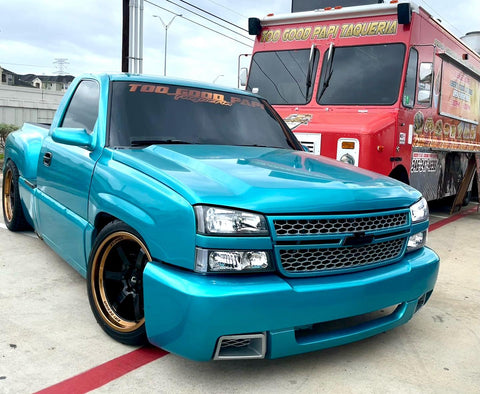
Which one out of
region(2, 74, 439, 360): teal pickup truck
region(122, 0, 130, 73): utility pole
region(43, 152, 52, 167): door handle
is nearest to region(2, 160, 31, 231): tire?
region(43, 152, 52, 167): door handle

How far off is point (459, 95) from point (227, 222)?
25.0 ft

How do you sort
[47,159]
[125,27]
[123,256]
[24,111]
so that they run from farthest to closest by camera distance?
[24,111]
[125,27]
[47,159]
[123,256]

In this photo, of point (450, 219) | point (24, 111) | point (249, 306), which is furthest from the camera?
point (24, 111)

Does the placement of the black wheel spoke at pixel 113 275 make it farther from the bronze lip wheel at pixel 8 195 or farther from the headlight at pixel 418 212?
the bronze lip wheel at pixel 8 195

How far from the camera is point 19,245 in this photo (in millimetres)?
4953

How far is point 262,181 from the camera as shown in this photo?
101 inches

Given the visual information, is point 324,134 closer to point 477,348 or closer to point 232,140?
point 232,140

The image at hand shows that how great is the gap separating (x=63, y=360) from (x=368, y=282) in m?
1.69

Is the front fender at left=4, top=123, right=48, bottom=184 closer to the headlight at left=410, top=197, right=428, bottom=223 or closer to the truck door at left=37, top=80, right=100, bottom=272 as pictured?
the truck door at left=37, top=80, right=100, bottom=272

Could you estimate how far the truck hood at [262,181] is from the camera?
93.9 inches

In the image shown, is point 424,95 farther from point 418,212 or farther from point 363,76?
point 418,212

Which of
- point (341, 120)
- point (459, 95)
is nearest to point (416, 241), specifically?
point (341, 120)

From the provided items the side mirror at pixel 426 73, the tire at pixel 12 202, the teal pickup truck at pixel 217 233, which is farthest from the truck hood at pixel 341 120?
the tire at pixel 12 202

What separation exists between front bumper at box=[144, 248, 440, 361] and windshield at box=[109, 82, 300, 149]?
1243mm
